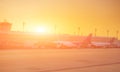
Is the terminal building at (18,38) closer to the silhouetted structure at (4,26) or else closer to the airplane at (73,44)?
the silhouetted structure at (4,26)

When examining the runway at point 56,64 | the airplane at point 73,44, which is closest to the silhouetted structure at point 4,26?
the airplane at point 73,44

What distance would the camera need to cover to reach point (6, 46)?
5203 cm

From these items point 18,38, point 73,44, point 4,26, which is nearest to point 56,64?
point 18,38

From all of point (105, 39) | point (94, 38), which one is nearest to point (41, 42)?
point (94, 38)

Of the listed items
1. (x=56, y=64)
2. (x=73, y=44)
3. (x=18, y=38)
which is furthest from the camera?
(x=73, y=44)

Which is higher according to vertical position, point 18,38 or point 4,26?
point 4,26

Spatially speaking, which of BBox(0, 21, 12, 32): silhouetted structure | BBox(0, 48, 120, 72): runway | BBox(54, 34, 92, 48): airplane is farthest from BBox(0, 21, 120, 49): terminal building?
BBox(0, 48, 120, 72): runway

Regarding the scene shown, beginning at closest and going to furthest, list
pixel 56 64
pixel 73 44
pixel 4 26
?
1. pixel 56 64
2. pixel 73 44
3. pixel 4 26

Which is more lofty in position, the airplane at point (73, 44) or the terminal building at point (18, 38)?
the terminal building at point (18, 38)

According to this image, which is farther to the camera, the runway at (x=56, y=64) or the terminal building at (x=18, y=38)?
the terminal building at (x=18, y=38)

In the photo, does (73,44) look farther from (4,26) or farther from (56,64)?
(56,64)

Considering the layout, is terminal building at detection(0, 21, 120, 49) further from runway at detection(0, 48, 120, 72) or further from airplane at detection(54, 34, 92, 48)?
runway at detection(0, 48, 120, 72)

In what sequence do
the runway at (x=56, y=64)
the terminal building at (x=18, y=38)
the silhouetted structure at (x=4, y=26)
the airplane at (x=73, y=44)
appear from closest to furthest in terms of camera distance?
the runway at (x=56, y=64)
the terminal building at (x=18, y=38)
the airplane at (x=73, y=44)
the silhouetted structure at (x=4, y=26)

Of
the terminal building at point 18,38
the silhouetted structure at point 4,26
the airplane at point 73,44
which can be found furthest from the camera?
the silhouetted structure at point 4,26
